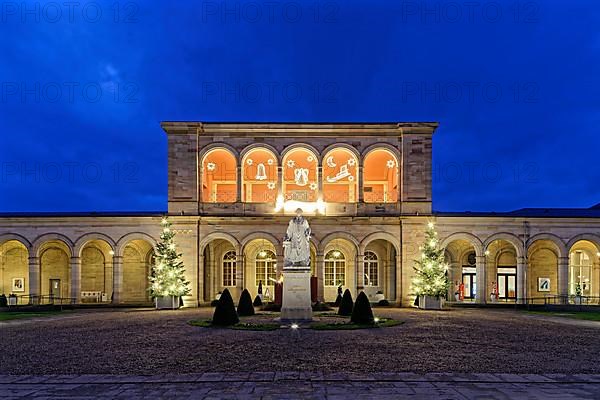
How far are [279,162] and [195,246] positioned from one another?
8.73m

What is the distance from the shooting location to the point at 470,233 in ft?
114

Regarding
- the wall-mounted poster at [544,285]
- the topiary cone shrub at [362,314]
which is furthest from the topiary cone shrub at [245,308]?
the wall-mounted poster at [544,285]

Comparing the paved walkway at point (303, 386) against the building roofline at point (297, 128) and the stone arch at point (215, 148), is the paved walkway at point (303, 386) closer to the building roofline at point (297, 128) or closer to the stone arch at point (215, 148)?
the stone arch at point (215, 148)

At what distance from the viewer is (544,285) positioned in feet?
126

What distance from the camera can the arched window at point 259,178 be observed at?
37875mm

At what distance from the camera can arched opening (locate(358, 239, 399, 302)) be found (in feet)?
122

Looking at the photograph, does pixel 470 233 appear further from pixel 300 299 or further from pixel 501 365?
pixel 501 365

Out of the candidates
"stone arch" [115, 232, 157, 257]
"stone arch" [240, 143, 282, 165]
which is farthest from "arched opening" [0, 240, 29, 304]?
"stone arch" [240, 143, 282, 165]

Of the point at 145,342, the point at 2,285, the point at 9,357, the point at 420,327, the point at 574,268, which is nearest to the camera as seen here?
the point at 9,357

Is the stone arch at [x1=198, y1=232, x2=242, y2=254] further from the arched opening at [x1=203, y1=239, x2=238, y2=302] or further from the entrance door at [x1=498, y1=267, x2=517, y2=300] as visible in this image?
the entrance door at [x1=498, y1=267, x2=517, y2=300]

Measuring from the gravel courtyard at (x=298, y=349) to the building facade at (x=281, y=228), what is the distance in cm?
1343

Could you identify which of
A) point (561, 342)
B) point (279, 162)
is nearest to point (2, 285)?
point (279, 162)

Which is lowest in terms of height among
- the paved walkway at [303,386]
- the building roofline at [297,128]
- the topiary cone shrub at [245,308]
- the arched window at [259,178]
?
the topiary cone shrub at [245,308]

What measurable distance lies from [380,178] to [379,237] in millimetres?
6705
